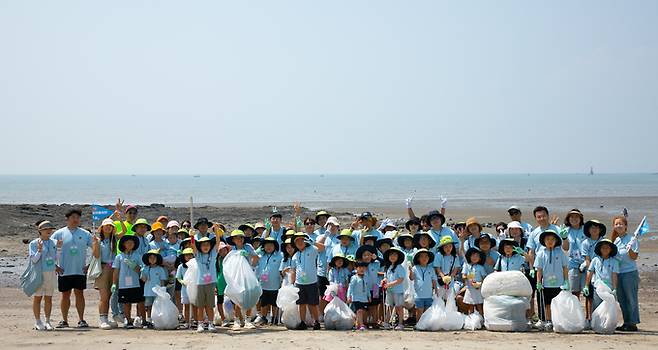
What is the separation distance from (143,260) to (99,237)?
0.88 m

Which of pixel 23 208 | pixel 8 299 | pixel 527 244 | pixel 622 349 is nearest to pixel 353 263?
pixel 527 244

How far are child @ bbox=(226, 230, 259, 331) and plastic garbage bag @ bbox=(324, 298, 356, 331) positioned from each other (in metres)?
1.19

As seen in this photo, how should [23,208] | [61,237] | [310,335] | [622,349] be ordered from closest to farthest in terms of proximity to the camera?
[622,349], [310,335], [61,237], [23,208]

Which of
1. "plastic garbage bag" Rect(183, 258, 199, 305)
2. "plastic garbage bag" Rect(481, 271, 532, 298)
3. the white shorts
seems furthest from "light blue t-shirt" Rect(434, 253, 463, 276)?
the white shorts

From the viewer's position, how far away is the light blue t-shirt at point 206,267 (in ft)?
35.8

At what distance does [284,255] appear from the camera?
11.6 m

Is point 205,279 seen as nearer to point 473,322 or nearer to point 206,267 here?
point 206,267

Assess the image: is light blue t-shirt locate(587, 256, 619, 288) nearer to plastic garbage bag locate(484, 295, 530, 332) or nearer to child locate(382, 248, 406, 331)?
plastic garbage bag locate(484, 295, 530, 332)

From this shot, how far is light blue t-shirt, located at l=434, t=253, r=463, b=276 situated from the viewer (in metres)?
11.2

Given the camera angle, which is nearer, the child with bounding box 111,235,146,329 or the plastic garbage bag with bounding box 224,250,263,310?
the plastic garbage bag with bounding box 224,250,263,310

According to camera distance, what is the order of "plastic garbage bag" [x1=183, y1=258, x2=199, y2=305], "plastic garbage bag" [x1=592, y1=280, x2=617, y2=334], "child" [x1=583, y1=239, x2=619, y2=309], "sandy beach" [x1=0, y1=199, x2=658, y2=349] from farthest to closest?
"plastic garbage bag" [x1=183, y1=258, x2=199, y2=305]
"child" [x1=583, y1=239, x2=619, y2=309]
"plastic garbage bag" [x1=592, y1=280, x2=617, y2=334]
"sandy beach" [x1=0, y1=199, x2=658, y2=349]

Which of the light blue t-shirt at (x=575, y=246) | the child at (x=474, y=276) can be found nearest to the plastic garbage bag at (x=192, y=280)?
the child at (x=474, y=276)

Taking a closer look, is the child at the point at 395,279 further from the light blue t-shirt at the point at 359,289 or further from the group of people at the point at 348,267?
the light blue t-shirt at the point at 359,289

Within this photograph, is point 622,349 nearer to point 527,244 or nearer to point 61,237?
point 527,244
